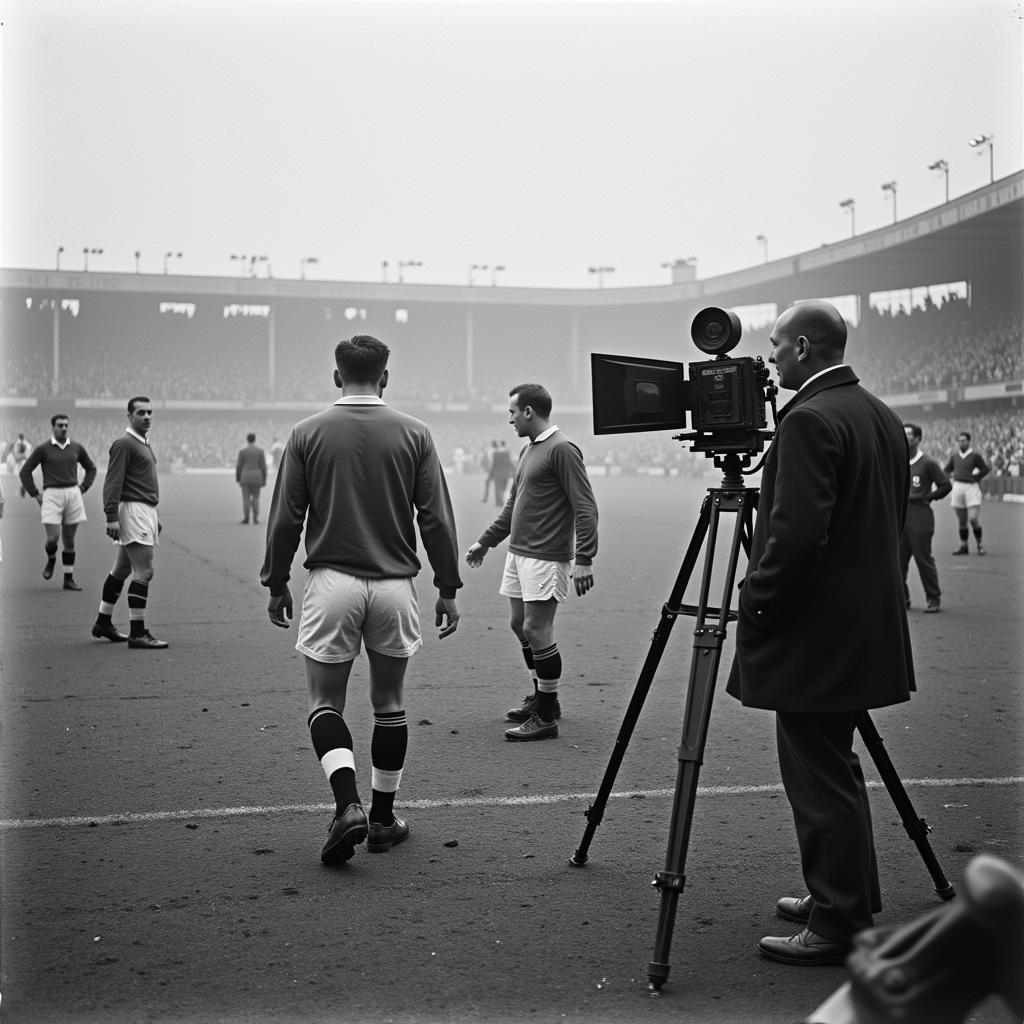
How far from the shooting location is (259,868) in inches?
165

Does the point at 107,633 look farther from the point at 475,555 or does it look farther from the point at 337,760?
the point at 337,760

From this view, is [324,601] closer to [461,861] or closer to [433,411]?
[461,861]

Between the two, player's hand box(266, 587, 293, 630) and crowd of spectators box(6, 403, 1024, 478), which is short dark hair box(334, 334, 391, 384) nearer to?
player's hand box(266, 587, 293, 630)

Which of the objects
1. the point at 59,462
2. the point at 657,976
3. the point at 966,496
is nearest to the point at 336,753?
the point at 657,976

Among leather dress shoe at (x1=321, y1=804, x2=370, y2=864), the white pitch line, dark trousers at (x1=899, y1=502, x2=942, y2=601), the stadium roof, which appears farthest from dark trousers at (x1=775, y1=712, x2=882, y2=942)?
the stadium roof

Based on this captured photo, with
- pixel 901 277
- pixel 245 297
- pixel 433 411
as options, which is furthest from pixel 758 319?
pixel 245 297

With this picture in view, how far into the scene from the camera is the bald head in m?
3.55

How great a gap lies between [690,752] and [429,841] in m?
1.50

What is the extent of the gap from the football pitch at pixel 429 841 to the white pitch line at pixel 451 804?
17mm

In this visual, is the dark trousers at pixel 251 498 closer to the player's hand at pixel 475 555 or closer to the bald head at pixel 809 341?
the player's hand at pixel 475 555

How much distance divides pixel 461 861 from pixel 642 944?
37.6 inches

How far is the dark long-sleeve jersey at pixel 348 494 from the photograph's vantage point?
448 centimetres

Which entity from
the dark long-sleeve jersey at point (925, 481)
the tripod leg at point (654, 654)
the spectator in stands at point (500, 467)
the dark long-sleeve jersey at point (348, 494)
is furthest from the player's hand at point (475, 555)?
the spectator in stands at point (500, 467)

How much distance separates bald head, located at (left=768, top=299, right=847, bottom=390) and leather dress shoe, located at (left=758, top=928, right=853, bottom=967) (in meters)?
1.58
